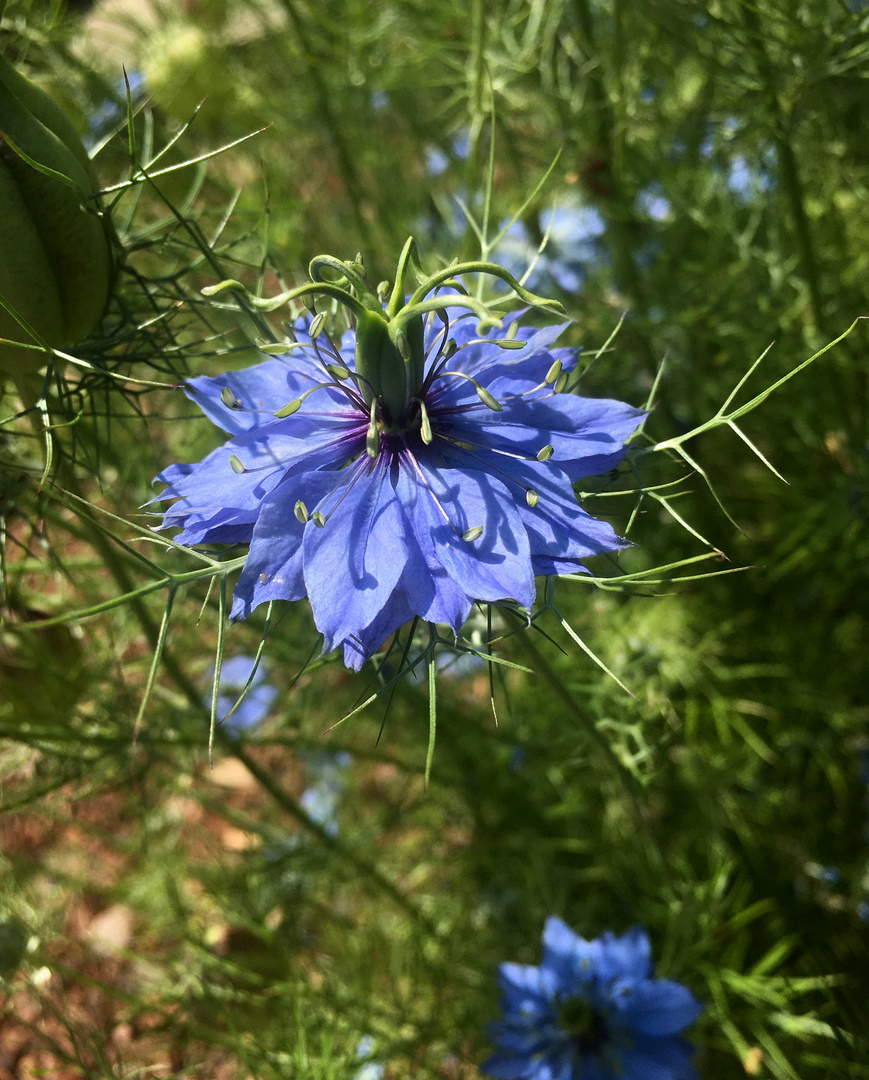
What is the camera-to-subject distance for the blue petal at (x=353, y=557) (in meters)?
0.61

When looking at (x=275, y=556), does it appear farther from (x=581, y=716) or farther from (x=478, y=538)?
(x=581, y=716)

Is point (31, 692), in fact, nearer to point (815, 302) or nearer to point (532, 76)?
point (815, 302)

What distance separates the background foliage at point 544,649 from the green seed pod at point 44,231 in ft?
0.33

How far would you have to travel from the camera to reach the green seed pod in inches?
27.4

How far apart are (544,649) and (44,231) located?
0.80m

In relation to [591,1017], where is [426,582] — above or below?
above

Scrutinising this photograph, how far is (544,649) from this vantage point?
1.22 meters

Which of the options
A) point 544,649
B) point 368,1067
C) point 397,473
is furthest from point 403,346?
point 368,1067

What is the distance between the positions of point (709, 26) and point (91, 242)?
31.4 inches

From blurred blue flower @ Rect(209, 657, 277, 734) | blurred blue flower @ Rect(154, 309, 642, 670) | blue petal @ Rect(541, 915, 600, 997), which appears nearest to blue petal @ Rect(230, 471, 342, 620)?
blurred blue flower @ Rect(154, 309, 642, 670)

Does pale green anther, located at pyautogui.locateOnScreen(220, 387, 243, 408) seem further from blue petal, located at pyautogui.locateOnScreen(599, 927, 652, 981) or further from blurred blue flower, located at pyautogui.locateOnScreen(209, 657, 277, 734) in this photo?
blurred blue flower, located at pyautogui.locateOnScreen(209, 657, 277, 734)

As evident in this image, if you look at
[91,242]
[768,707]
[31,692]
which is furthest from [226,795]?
[91,242]

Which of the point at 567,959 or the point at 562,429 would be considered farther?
the point at 567,959

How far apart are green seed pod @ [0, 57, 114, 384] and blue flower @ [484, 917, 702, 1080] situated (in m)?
0.92
